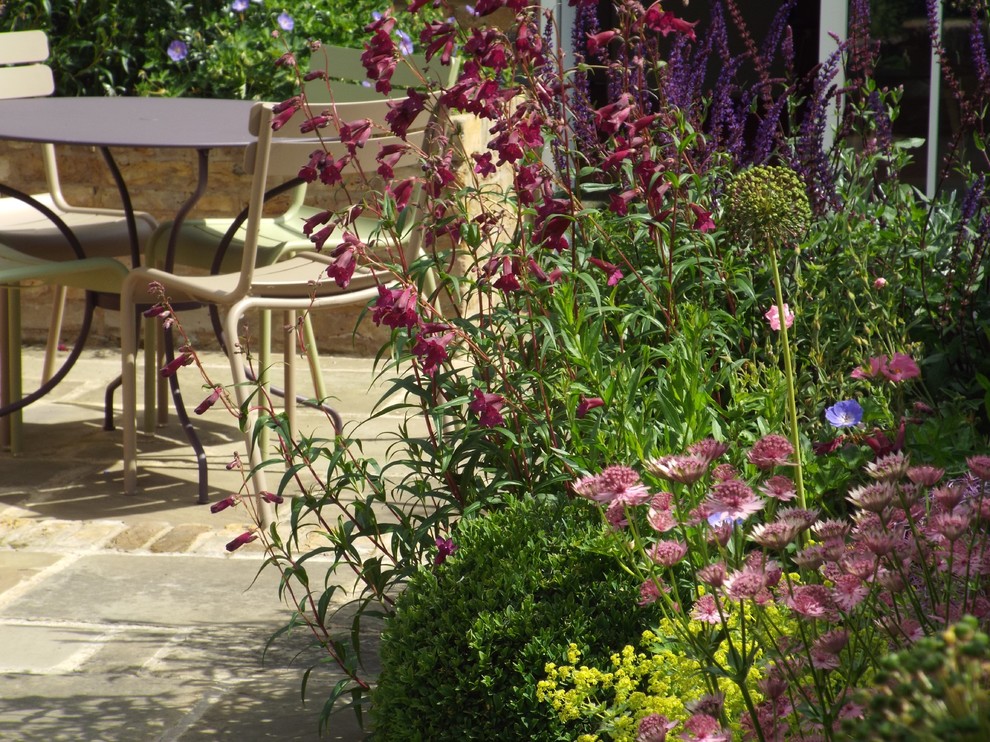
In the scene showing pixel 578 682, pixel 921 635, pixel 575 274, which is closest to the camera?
pixel 921 635

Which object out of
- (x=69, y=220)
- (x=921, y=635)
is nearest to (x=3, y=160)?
(x=69, y=220)

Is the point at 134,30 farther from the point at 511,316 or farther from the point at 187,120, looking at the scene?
the point at 511,316

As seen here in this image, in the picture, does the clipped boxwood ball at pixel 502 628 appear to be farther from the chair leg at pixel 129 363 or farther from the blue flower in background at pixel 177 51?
the blue flower in background at pixel 177 51

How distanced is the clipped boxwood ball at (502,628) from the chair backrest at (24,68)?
369 cm

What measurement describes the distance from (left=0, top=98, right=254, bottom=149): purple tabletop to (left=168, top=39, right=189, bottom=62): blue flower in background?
A: 1027mm

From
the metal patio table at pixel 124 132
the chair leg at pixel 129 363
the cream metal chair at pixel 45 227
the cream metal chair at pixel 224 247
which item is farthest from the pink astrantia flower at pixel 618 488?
the cream metal chair at pixel 45 227

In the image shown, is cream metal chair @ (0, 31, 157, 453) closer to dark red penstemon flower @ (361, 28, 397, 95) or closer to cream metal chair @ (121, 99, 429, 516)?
cream metal chair @ (121, 99, 429, 516)

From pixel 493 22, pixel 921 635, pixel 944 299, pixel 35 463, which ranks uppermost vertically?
pixel 493 22

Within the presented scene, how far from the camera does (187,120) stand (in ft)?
13.8

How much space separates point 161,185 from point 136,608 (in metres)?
3.01

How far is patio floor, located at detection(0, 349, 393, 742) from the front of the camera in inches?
93.7

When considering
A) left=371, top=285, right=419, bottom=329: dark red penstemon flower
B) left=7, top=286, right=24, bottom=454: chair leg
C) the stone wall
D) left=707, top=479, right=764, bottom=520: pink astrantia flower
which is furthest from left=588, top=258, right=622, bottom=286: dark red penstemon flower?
the stone wall

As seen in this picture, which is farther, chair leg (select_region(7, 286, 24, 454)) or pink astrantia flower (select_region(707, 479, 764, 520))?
chair leg (select_region(7, 286, 24, 454))

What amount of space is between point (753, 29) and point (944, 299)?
6513mm
